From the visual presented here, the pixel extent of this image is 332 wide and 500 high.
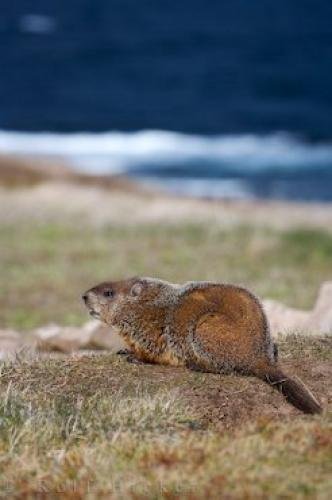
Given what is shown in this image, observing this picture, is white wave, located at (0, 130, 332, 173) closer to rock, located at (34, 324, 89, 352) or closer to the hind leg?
rock, located at (34, 324, 89, 352)

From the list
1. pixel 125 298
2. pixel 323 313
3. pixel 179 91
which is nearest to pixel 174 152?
pixel 179 91

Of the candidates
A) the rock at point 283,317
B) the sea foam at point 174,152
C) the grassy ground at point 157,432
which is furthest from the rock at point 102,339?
the sea foam at point 174,152

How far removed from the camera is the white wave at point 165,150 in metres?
37.5

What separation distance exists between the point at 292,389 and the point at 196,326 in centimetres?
80

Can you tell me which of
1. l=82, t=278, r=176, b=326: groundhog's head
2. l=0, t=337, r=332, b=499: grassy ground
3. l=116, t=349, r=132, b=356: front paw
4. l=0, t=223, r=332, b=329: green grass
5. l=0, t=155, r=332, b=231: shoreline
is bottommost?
l=0, t=337, r=332, b=499: grassy ground

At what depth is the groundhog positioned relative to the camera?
7191 mm

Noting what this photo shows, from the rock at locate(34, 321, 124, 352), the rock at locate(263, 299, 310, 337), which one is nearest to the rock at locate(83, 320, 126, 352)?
the rock at locate(34, 321, 124, 352)

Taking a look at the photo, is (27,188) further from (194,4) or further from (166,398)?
(194,4)

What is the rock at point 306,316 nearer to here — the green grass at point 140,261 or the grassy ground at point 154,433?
the grassy ground at point 154,433

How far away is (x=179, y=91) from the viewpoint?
4981cm

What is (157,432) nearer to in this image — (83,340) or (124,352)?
(124,352)

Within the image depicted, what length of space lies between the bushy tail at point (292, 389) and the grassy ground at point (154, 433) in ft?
0.19

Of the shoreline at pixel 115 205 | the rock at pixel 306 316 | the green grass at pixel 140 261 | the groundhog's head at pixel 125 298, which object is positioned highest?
the shoreline at pixel 115 205

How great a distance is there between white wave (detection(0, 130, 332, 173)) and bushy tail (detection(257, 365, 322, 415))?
28430 millimetres
